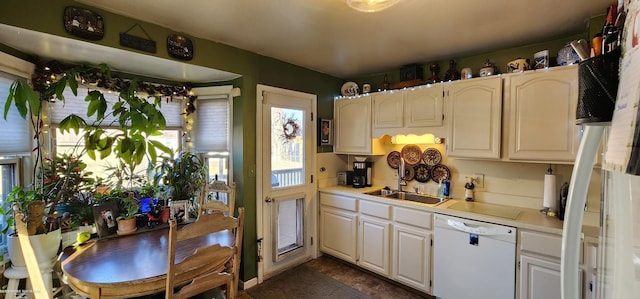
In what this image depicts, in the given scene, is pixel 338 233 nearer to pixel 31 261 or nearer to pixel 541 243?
pixel 541 243

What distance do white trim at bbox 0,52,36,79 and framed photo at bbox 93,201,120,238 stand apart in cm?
104

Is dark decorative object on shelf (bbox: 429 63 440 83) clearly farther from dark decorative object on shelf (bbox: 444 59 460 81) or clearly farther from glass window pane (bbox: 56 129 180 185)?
glass window pane (bbox: 56 129 180 185)

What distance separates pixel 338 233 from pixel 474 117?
1.92 metres

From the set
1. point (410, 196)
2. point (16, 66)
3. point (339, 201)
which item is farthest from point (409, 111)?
point (16, 66)

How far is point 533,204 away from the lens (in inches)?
95.7

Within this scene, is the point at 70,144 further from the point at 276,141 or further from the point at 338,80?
the point at 338,80

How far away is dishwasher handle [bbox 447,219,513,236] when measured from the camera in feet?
6.76

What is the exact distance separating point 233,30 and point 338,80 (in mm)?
1816

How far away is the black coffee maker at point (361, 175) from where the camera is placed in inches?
133

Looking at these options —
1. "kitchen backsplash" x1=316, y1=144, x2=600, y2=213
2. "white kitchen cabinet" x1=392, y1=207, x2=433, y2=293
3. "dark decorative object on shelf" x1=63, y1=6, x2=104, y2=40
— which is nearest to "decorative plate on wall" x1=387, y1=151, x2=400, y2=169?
"kitchen backsplash" x1=316, y1=144, x2=600, y2=213

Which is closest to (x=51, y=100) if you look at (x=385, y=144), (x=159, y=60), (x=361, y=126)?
(x=159, y=60)

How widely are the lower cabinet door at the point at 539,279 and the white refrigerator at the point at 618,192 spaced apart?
1.69 metres

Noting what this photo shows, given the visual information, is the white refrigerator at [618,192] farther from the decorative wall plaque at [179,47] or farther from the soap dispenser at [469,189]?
the decorative wall plaque at [179,47]

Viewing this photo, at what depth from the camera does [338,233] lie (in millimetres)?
3197
